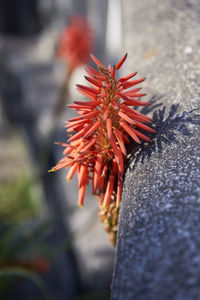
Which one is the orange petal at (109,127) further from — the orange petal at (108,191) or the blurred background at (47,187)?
the blurred background at (47,187)

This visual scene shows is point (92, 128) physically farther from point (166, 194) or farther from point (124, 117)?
point (166, 194)

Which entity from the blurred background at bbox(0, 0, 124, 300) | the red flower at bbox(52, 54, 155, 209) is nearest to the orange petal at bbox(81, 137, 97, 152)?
the red flower at bbox(52, 54, 155, 209)

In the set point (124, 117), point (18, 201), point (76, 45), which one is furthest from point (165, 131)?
point (18, 201)

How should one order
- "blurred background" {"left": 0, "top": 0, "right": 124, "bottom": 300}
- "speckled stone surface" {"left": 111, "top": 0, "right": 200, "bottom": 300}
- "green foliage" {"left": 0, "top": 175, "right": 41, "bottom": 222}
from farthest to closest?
"green foliage" {"left": 0, "top": 175, "right": 41, "bottom": 222} → "blurred background" {"left": 0, "top": 0, "right": 124, "bottom": 300} → "speckled stone surface" {"left": 111, "top": 0, "right": 200, "bottom": 300}

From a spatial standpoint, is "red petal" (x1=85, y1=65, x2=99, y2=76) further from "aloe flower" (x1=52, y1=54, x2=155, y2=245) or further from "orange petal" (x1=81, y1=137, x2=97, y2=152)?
"orange petal" (x1=81, y1=137, x2=97, y2=152)

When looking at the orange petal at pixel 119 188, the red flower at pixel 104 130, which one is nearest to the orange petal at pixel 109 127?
the red flower at pixel 104 130

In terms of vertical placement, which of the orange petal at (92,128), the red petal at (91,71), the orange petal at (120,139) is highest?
the red petal at (91,71)

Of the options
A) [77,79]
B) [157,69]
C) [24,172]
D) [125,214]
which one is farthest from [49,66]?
[125,214]

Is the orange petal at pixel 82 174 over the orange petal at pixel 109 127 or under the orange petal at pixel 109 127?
under
